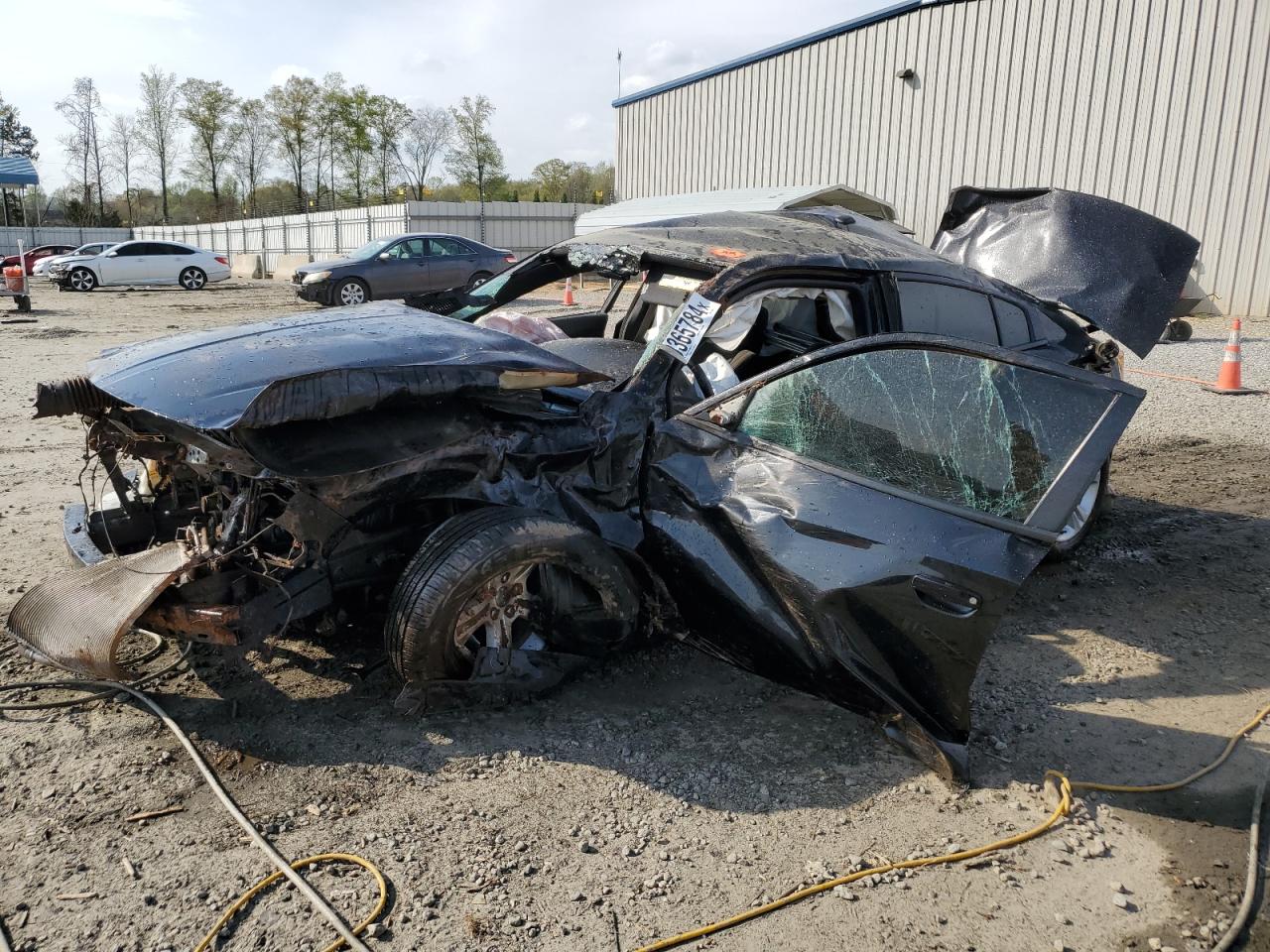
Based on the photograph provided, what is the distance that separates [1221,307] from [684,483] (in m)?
16.9

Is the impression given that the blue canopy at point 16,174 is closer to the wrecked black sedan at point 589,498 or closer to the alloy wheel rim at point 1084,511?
the wrecked black sedan at point 589,498

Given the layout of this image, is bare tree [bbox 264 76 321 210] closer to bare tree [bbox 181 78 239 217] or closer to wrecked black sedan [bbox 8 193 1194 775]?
bare tree [bbox 181 78 239 217]

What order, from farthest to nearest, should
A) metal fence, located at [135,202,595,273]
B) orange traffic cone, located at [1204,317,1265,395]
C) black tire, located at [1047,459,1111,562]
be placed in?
metal fence, located at [135,202,595,273] < orange traffic cone, located at [1204,317,1265,395] < black tire, located at [1047,459,1111,562]

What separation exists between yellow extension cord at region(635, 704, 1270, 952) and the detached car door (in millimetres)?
293

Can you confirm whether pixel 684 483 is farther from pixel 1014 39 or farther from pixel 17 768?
pixel 1014 39

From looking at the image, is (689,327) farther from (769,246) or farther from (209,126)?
(209,126)

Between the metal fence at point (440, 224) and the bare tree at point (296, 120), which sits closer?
the metal fence at point (440, 224)

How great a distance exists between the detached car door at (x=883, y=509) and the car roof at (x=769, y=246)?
2.43 ft

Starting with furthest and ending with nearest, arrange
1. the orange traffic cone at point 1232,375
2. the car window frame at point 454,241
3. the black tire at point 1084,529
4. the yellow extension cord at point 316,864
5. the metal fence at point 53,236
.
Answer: the metal fence at point 53,236, the car window frame at point 454,241, the orange traffic cone at point 1232,375, the black tire at point 1084,529, the yellow extension cord at point 316,864

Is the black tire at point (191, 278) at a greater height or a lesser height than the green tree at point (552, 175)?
lesser

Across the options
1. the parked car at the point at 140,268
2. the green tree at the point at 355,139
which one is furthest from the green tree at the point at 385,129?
the parked car at the point at 140,268

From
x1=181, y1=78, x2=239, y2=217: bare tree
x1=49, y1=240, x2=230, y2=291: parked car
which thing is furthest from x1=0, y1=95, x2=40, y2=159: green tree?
x1=49, y1=240, x2=230, y2=291: parked car

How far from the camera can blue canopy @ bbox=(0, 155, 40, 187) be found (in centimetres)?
3231

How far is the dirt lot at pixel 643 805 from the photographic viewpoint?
2.41 meters
